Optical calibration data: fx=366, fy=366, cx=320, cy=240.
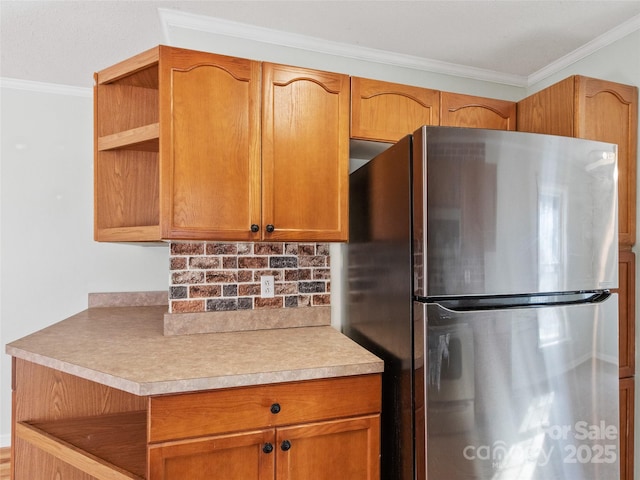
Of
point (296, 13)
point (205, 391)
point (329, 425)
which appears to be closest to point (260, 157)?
point (296, 13)

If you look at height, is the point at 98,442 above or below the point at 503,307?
below

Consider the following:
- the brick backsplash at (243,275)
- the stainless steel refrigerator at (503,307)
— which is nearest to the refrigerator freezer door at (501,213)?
the stainless steel refrigerator at (503,307)

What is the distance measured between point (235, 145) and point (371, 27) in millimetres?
981

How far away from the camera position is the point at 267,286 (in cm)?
189

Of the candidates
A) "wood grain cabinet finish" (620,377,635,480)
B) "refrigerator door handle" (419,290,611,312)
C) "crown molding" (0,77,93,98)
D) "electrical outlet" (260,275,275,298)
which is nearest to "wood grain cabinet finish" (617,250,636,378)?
"wood grain cabinet finish" (620,377,635,480)

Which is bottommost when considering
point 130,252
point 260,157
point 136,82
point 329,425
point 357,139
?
point 329,425

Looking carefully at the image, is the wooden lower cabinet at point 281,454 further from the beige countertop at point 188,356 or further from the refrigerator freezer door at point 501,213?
the refrigerator freezer door at point 501,213

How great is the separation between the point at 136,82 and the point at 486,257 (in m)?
1.76

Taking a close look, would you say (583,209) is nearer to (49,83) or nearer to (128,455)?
(128,455)

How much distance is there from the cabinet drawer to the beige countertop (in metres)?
0.04

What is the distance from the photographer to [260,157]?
157 centimetres

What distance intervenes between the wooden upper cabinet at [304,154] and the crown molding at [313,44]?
1.42ft

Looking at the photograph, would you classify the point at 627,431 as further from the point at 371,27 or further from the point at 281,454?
the point at 371,27

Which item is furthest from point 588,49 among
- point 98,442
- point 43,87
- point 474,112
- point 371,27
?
point 43,87
